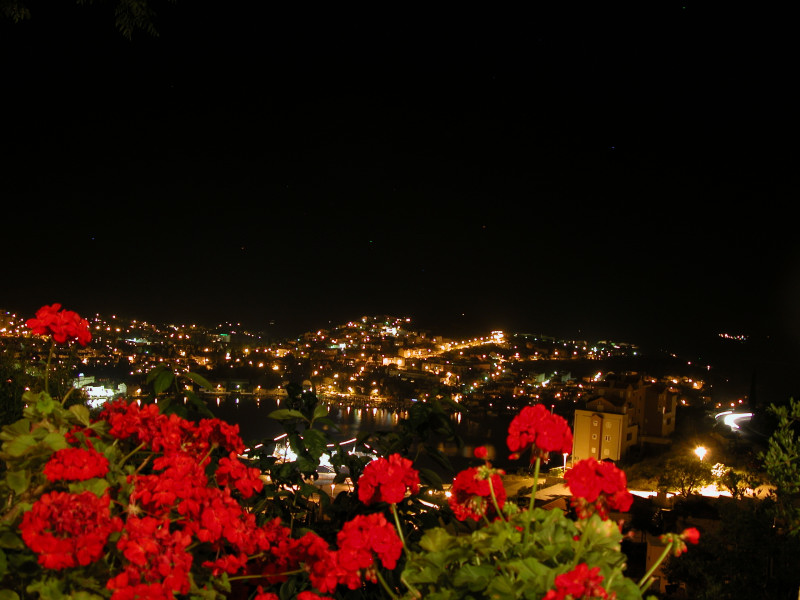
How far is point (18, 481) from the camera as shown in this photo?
1225 mm

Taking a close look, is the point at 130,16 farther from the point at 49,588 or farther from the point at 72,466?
the point at 49,588

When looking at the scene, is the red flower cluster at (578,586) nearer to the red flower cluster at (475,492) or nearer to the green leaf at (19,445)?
the red flower cluster at (475,492)

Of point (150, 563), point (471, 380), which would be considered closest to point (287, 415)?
point (150, 563)

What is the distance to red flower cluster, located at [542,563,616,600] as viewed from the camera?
0.82 metres

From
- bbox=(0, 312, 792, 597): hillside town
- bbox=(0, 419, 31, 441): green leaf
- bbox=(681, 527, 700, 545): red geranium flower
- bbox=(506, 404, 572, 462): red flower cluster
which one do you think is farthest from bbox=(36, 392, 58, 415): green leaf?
bbox=(681, 527, 700, 545): red geranium flower

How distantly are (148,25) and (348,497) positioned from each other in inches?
91.5

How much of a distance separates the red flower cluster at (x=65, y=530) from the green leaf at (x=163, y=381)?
812 mm

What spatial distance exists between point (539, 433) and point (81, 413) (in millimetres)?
1176

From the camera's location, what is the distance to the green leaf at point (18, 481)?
1.21 meters

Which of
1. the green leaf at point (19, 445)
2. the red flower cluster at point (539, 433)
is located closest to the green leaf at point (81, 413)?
the green leaf at point (19, 445)

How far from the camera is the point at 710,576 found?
10.7ft

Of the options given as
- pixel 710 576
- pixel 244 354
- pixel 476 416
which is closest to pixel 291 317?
pixel 244 354

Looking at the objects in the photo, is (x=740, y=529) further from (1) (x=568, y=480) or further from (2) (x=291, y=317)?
(2) (x=291, y=317)

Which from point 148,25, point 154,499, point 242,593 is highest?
point 148,25
